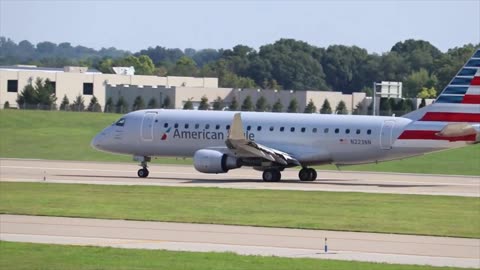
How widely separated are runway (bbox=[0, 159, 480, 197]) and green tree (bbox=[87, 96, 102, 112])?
42.4 meters

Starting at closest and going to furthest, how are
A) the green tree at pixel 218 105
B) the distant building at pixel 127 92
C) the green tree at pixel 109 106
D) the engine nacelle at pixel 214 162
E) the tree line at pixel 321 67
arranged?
the engine nacelle at pixel 214 162, the green tree at pixel 218 105, the green tree at pixel 109 106, the distant building at pixel 127 92, the tree line at pixel 321 67

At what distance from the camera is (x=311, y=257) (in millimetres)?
26797

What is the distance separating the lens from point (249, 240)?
97.8 ft

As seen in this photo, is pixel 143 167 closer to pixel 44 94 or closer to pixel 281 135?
pixel 281 135

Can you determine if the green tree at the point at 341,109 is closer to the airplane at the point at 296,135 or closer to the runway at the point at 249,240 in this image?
the airplane at the point at 296,135

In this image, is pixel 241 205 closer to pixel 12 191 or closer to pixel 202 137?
pixel 12 191

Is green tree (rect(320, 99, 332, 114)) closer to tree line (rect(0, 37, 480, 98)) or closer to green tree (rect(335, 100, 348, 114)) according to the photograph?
green tree (rect(335, 100, 348, 114))

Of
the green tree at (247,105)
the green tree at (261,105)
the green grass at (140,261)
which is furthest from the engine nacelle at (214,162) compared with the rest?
the green tree at (261,105)

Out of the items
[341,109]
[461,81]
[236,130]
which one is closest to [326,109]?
[341,109]

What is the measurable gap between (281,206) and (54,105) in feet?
248

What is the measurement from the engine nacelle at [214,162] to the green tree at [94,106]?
58.1 meters

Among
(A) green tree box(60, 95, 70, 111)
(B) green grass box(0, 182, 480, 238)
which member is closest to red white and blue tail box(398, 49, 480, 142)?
(B) green grass box(0, 182, 480, 238)

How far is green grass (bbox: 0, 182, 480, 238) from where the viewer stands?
3425cm

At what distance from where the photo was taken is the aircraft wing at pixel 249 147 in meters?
51.8
